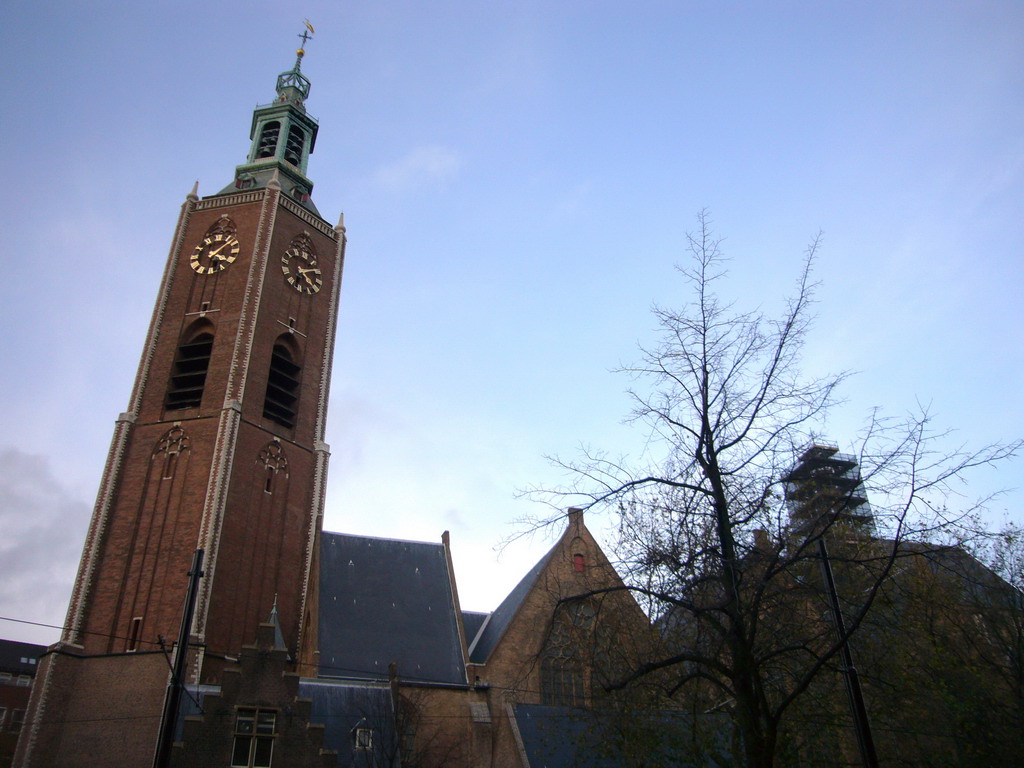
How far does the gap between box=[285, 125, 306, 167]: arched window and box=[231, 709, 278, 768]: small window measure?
32.8m

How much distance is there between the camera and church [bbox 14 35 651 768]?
24.3m

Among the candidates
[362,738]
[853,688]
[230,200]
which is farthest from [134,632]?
[853,688]

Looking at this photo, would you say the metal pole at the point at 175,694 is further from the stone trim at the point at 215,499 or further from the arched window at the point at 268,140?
the arched window at the point at 268,140

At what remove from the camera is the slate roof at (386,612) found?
2884 centimetres

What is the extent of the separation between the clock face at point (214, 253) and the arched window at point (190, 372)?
375 cm

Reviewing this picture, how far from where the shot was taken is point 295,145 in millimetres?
Result: 46719

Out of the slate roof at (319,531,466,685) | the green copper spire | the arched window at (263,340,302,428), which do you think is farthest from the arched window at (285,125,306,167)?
the slate roof at (319,531,466,685)

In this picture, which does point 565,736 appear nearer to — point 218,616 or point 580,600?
point 218,616

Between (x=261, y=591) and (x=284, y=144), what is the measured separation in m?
26.5

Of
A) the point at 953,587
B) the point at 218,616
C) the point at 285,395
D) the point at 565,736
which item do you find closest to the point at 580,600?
the point at 953,587

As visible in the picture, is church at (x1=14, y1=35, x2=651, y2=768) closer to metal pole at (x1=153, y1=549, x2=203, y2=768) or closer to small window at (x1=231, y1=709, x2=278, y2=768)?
small window at (x1=231, y1=709, x2=278, y2=768)

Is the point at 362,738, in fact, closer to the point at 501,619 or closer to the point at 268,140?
the point at 501,619

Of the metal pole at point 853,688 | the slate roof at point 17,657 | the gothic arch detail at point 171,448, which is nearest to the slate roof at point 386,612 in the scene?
the gothic arch detail at point 171,448

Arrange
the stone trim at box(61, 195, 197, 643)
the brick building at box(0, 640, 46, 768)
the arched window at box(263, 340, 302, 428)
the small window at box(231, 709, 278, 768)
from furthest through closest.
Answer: the brick building at box(0, 640, 46, 768) < the arched window at box(263, 340, 302, 428) < the stone trim at box(61, 195, 197, 643) < the small window at box(231, 709, 278, 768)
